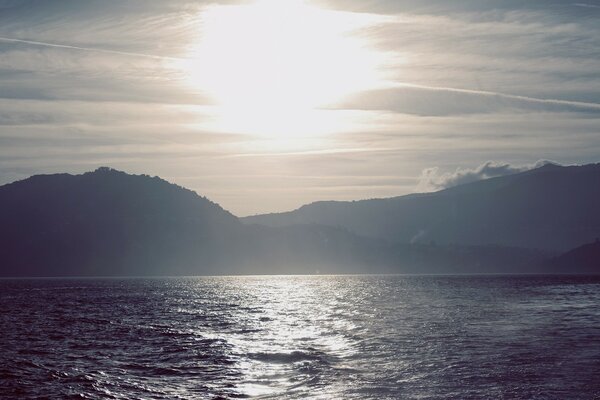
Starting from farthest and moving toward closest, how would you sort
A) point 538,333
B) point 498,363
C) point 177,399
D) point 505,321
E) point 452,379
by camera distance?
point 505,321
point 538,333
point 498,363
point 452,379
point 177,399

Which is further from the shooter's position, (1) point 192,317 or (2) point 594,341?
(1) point 192,317

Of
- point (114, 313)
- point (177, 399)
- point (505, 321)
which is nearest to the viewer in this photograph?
point (177, 399)

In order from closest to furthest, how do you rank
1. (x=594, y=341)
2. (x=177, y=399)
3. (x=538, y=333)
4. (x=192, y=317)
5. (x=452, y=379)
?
1. (x=177, y=399)
2. (x=452, y=379)
3. (x=594, y=341)
4. (x=538, y=333)
5. (x=192, y=317)

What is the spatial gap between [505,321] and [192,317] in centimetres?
4603

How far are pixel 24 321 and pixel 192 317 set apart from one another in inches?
948

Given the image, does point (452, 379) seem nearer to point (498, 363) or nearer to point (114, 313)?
point (498, 363)

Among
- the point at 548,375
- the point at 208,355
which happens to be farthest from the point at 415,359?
the point at 208,355

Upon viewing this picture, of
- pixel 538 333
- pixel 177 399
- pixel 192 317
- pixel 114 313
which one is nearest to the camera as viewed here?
pixel 177 399

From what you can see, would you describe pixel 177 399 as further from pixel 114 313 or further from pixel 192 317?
pixel 114 313

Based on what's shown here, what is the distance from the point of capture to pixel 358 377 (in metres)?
51.9

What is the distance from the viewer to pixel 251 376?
53188 mm

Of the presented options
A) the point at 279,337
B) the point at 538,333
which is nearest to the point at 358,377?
the point at 279,337

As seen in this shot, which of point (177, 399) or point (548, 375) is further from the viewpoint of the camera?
point (548, 375)

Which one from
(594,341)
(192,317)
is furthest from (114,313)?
(594,341)
